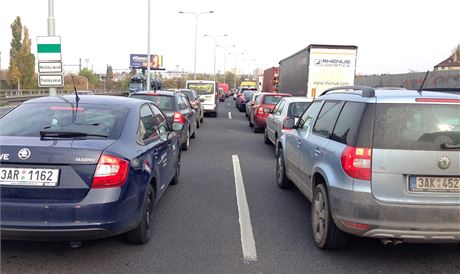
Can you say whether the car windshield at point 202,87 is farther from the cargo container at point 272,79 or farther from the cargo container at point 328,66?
the cargo container at point 272,79

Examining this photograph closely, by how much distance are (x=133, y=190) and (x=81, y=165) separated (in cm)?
55

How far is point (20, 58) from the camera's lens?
7144 cm

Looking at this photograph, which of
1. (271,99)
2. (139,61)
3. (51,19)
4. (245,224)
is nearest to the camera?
(245,224)

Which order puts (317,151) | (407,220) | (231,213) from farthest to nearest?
(231,213) < (317,151) < (407,220)

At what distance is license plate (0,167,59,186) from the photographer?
3.64 m

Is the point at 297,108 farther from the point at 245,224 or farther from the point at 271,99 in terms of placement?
the point at 245,224

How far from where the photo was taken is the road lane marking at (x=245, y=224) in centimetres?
436

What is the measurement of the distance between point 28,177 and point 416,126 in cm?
337

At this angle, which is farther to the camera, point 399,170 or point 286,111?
point 286,111

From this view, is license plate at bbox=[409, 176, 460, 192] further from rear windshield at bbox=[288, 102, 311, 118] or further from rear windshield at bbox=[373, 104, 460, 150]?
rear windshield at bbox=[288, 102, 311, 118]

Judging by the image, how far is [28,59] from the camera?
236 feet

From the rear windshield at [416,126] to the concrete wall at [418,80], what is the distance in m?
17.8

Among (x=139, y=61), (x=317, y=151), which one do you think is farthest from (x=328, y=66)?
(x=139, y=61)

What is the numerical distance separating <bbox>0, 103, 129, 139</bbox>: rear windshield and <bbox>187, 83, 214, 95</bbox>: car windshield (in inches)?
764
